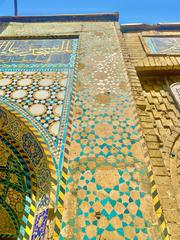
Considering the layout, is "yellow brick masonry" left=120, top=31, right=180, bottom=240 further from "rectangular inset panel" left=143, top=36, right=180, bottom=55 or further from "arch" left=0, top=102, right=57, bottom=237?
"arch" left=0, top=102, right=57, bottom=237

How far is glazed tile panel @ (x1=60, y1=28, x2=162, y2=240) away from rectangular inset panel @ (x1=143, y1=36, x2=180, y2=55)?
1502mm

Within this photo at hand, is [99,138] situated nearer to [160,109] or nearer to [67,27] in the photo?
[160,109]

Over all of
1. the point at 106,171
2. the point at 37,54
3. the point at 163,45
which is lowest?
the point at 106,171

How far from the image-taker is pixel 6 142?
6.90 ft

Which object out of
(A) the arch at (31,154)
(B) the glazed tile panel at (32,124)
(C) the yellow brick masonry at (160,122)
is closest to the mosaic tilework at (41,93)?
(B) the glazed tile panel at (32,124)

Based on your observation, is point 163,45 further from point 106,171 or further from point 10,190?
point 10,190

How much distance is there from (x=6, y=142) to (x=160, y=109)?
1703mm

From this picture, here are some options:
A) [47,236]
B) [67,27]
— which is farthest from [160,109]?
[67,27]

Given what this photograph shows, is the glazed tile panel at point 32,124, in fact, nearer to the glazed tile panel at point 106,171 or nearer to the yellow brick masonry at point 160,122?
the glazed tile panel at point 106,171

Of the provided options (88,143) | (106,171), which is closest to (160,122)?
(88,143)

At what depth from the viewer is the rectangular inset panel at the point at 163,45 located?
381cm

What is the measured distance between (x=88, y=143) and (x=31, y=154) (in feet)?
1.55

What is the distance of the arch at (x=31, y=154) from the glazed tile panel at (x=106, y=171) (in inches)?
6.4

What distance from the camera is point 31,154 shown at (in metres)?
1.91
